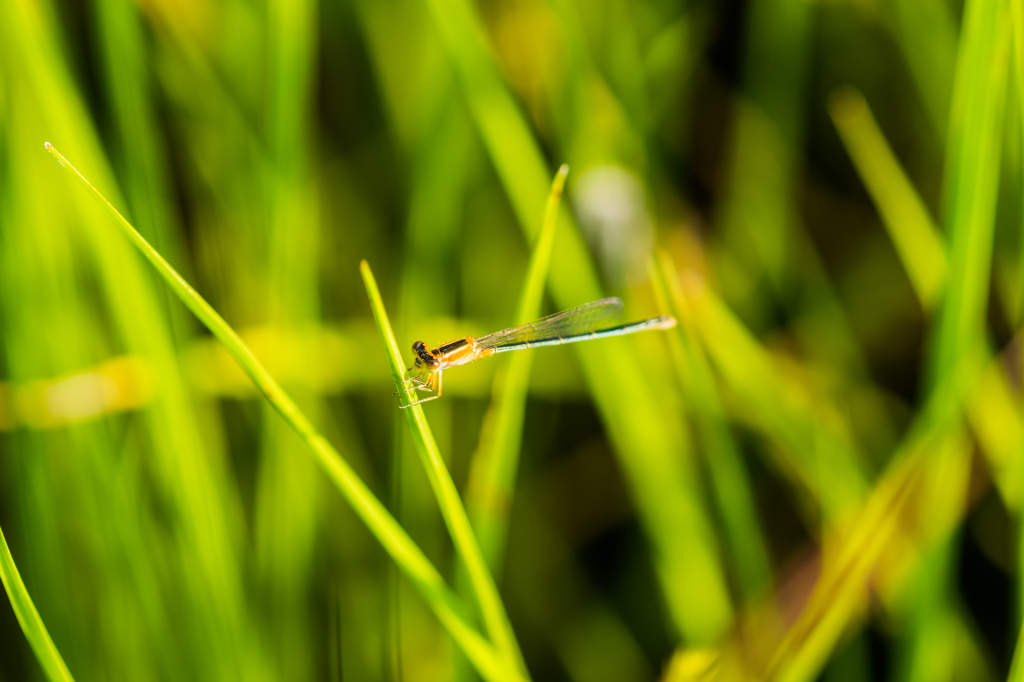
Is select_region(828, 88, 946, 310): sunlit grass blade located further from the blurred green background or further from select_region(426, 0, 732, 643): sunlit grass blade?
select_region(426, 0, 732, 643): sunlit grass blade

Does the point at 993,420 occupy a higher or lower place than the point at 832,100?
lower

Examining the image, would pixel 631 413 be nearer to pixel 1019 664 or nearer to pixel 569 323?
pixel 569 323

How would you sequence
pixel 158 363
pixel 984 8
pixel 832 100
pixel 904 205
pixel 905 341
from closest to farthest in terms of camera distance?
1. pixel 984 8
2. pixel 158 363
3. pixel 904 205
4. pixel 905 341
5. pixel 832 100

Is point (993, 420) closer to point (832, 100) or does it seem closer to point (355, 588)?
point (832, 100)

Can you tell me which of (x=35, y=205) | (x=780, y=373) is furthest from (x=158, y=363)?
(x=780, y=373)

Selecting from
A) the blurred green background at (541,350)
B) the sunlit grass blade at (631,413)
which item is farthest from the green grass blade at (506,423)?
the sunlit grass blade at (631,413)

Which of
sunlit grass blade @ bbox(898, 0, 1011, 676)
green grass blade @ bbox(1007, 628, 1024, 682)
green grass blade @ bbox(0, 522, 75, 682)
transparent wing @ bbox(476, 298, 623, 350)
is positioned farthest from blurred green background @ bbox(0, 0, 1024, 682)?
green grass blade @ bbox(0, 522, 75, 682)
